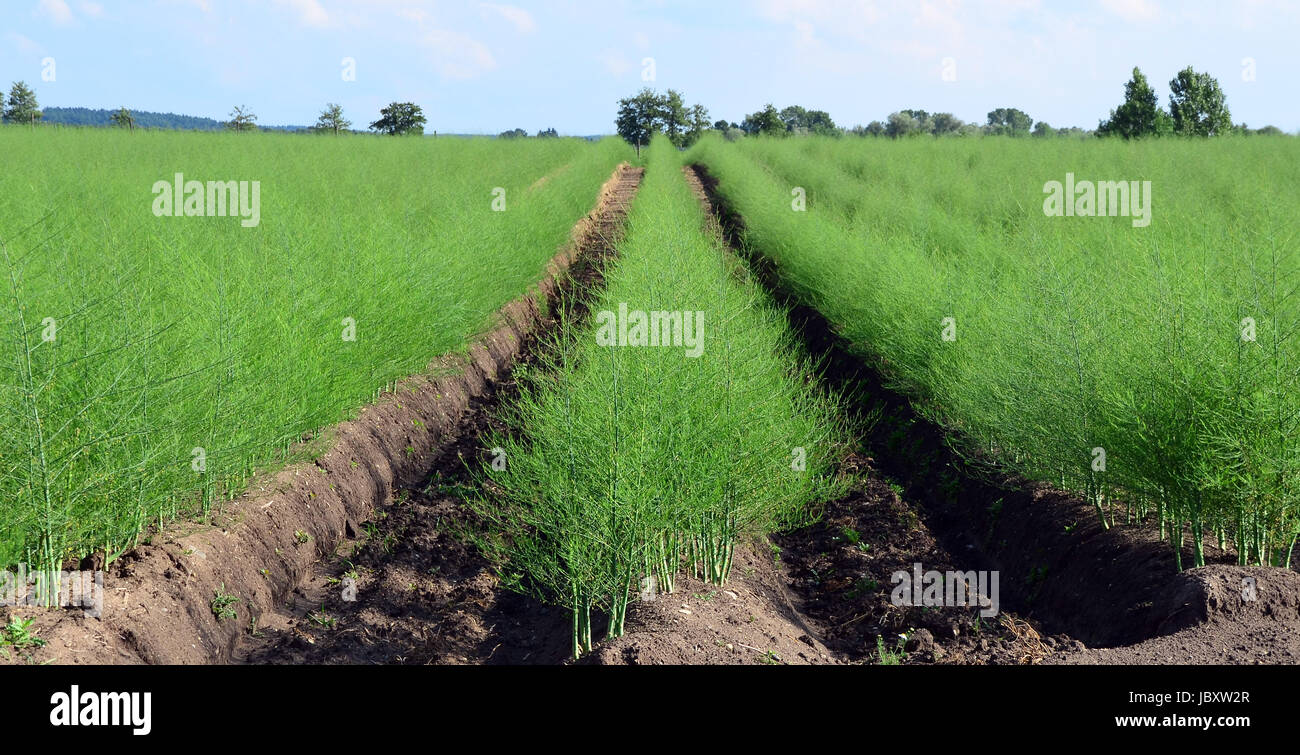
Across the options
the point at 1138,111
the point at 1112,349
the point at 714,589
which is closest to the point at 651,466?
the point at 714,589

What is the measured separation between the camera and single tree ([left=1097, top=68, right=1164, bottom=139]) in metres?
35.0

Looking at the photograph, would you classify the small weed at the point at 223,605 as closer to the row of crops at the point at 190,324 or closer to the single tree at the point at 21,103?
the row of crops at the point at 190,324

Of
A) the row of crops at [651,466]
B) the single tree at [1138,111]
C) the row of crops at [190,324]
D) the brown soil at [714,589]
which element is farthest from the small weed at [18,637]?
the single tree at [1138,111]

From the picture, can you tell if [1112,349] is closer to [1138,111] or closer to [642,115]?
[1138,111]

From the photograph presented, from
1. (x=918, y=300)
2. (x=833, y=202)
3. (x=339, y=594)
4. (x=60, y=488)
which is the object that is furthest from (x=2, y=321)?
(x=833, y=202)

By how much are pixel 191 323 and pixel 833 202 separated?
1659 cm

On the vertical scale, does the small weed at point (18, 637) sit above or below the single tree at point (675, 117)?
below

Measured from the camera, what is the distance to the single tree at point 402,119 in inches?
2056

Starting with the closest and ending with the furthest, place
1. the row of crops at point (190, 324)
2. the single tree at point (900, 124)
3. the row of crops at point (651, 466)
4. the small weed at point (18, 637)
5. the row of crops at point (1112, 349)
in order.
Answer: the small weed at point (18, 637), the row of crops at point (190, 324), the row of crops at point (651, 466), the row of crops at point (1112, 349), the single tree at point (900, 124)

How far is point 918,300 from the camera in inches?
369

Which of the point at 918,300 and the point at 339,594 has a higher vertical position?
the point at 918,300

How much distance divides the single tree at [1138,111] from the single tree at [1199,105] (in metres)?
2.24

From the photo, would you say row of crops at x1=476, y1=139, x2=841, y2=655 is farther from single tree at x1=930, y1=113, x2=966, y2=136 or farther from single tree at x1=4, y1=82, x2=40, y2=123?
single tree at x1=930, y1=113, x2=966, y2=136

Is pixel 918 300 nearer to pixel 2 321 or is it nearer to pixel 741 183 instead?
pixel 2 321
